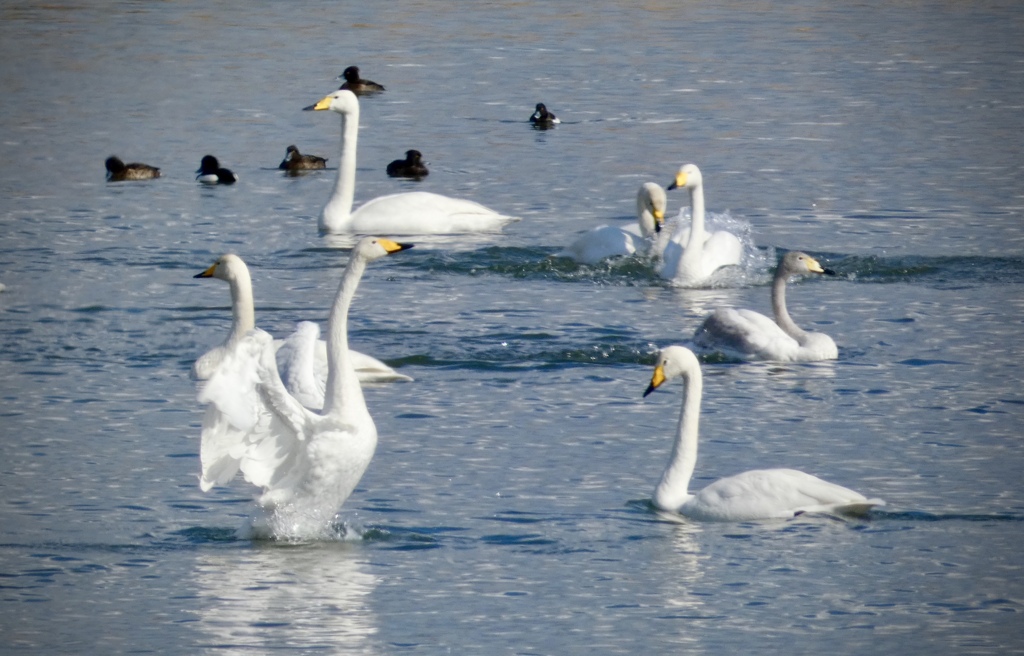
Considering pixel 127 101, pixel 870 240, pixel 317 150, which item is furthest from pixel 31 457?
pixel 127 101

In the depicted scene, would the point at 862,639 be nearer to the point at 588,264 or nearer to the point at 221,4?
the point at 588,264

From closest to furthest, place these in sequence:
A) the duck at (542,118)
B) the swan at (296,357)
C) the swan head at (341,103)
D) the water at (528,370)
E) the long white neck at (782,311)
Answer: the water at (528,370)
the swan at (296,357)
the long white neck at (782,311)
the swan head at (341,103)
the duck at (542,118)

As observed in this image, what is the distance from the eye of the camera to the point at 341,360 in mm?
9078

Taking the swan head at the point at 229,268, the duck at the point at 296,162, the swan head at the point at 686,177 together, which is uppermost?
the swan head at the point at 686,177

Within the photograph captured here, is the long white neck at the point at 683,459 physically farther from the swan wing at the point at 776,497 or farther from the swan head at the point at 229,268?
the swan head at the point at 229,268

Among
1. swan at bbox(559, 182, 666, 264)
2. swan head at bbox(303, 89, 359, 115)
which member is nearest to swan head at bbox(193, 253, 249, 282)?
swan at bbox(559, 182, 666, 264)

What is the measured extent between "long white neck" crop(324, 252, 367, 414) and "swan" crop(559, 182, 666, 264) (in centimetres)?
590

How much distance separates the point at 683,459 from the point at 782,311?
141 inches

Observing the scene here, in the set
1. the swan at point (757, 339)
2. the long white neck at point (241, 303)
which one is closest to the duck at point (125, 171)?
the long white neck at point (241, 303)

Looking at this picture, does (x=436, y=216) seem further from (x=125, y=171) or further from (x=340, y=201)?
(x=125, y=171)

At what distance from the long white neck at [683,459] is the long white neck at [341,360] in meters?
1.44

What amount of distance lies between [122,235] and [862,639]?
1067 centimetres

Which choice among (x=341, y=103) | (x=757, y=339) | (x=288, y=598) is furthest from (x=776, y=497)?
(x=341, y=103)

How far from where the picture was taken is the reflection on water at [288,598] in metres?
7.63
